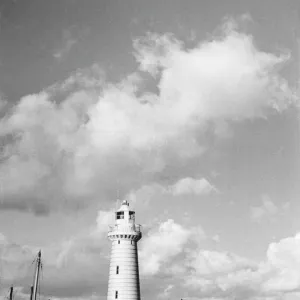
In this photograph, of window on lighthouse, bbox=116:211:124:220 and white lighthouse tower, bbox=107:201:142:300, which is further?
window on lighthouse, bbox=116:211:124:220

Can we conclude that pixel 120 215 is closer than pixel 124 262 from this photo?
No

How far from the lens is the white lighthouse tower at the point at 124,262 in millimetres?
68750

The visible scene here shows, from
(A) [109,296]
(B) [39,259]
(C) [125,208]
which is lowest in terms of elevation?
(A) [109,296]

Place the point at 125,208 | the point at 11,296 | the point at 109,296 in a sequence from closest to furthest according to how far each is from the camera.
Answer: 1. the point at 109,296
2. the point at 125,208
3. the point at 11,296

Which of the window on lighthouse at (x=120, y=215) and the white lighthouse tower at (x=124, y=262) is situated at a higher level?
the window on lighthouse at (x=120, y=215)

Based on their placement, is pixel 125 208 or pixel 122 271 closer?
pixel 122 271

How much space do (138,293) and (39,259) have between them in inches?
855

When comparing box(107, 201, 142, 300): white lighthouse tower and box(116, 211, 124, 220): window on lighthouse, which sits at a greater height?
box(116, 211, 124, 220): window on lighthouse

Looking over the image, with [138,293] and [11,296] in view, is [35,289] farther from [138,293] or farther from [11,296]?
[11,296]

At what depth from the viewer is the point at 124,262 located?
6981 cm

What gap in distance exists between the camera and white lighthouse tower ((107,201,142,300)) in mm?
68750

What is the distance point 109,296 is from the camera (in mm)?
69000

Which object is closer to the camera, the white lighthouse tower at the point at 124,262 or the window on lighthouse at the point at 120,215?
the white lighthouse tower at the point at 124,262

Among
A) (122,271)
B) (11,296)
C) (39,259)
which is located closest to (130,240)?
(122,271)
